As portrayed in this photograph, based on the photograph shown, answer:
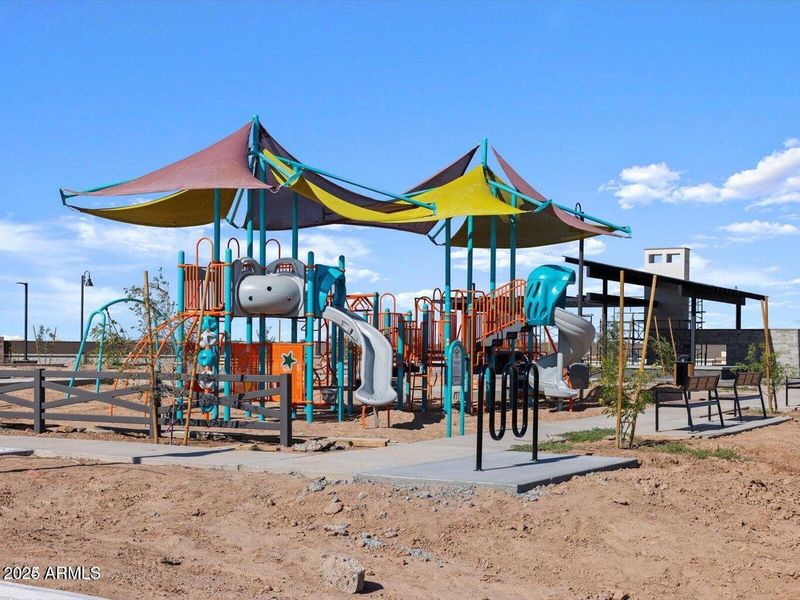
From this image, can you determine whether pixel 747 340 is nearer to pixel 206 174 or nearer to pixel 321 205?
pixel 321 205

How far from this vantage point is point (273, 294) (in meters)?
19.8

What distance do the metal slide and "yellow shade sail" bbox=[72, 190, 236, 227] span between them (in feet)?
30.4

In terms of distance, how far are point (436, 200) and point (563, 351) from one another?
16.2 feet

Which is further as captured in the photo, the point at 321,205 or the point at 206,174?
the point at 321,205

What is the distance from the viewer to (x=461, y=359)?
55.5ft

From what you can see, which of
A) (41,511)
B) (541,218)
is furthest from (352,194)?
(41,511)

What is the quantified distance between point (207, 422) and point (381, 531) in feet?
26.4

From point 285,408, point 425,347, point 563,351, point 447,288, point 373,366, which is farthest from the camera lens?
point 563,351

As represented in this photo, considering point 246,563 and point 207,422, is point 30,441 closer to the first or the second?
point 207,422

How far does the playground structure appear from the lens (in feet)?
62.8

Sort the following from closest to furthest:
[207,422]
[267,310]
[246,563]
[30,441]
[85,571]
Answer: [85,571] < [246,563] < [30,441] < [207,422] < [267,310]

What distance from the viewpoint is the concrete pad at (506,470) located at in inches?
388

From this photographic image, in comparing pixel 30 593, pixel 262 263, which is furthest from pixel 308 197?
pixel 30 593

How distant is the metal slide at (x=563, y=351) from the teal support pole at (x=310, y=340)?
5.96 meters
